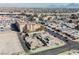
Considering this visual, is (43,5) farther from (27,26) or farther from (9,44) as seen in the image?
(9,44)

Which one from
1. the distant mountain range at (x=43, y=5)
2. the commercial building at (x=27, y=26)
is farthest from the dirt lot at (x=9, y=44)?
the distant mountain range at (x=43, y=5)

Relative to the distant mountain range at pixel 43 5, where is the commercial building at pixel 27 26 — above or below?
below

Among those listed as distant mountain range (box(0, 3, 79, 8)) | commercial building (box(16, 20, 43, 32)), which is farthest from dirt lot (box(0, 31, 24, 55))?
distant mountain range (box(0, 3, 79, 8))

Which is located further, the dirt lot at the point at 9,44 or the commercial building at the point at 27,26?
the commercial building at the point at 27,26

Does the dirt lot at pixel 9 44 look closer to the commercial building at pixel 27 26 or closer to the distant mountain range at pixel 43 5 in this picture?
the commercial building at pixel 27 26

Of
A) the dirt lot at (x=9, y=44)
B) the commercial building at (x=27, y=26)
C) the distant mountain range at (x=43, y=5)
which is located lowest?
the dirt lot at (x=9, y=44)

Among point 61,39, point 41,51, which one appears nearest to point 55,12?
point 61,39

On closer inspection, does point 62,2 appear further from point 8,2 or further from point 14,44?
point 14,44

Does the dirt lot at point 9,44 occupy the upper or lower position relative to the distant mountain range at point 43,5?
lower
